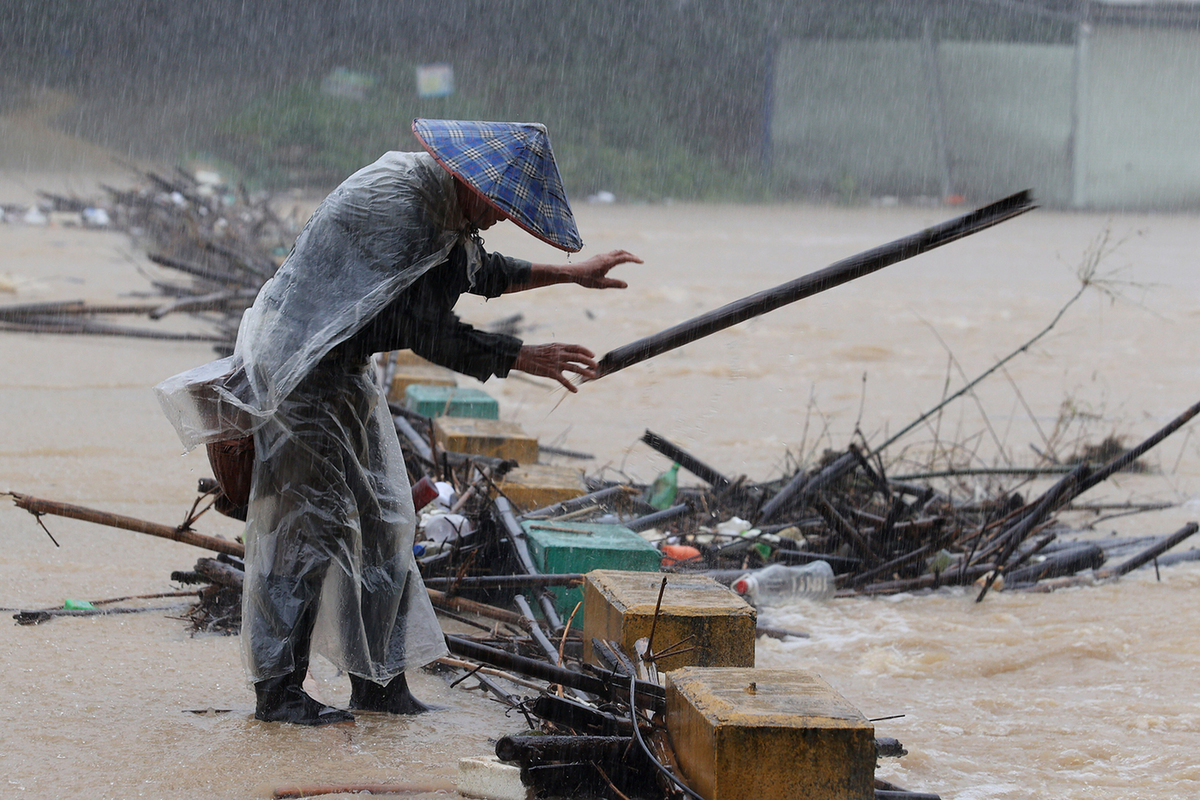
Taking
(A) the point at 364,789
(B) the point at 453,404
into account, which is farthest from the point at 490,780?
(B) the point at 453,404

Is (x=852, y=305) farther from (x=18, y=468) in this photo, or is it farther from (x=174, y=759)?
(x=174, y=759)

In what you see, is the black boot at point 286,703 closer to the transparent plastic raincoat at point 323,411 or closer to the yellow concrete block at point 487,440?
the transparent plastic raincoat at point 323,411

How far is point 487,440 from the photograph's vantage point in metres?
5.04

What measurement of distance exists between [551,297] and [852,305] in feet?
12.2

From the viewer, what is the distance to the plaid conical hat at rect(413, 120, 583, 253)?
275 cm

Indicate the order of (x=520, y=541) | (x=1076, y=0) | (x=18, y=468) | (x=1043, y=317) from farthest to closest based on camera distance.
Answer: (x=1076, y=0), (x=1043, y=317), (x=18, y=468), (x=520, y=541)

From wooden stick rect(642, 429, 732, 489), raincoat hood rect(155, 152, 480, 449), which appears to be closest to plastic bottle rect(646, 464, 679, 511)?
wooden stick rect(642, 429, 732, 489)

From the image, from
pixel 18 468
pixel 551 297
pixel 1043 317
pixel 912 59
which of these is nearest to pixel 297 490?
pixel 18 468

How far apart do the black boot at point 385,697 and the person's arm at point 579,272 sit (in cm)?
108

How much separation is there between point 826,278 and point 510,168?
33.3 inches

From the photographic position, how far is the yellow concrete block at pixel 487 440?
16.5ft

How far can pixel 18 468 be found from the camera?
5.54 m

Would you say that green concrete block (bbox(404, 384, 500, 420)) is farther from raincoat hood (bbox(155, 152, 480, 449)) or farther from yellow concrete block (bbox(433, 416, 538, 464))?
raincoat hood (bbox(155, 152, 480, 449))

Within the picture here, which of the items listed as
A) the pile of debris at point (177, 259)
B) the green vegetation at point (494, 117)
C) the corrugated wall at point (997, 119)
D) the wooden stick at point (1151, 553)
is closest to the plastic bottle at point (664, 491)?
the wooden stick at point (1151, 553)
